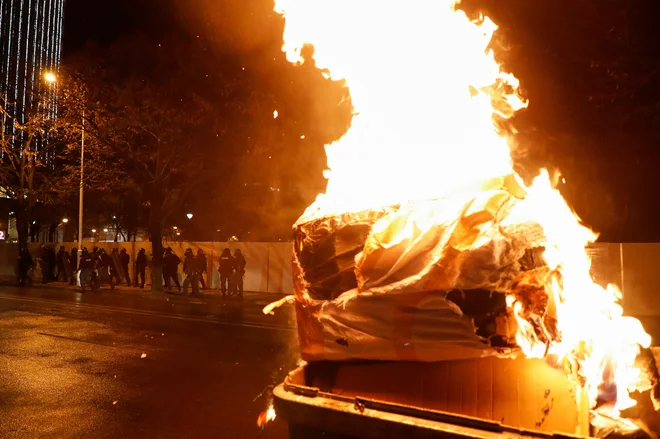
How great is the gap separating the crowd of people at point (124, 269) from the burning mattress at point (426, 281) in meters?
15.0

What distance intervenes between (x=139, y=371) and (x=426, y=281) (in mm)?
6197

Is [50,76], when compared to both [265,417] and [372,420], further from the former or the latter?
[372,420]

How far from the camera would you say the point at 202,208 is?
27.4 metres

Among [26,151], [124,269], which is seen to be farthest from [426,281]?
[26,151]

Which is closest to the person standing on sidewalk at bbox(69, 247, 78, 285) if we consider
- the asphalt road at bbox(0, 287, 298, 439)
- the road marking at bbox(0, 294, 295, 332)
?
the road marking at bbox(0, 294, 295, 332)

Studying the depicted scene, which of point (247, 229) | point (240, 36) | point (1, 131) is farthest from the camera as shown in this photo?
point (247, 229)

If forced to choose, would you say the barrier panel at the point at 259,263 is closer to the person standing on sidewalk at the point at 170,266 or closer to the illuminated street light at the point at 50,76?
the person standing on sidewalk at the point at 170,266

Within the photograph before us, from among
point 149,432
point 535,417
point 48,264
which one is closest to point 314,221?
point 535,417

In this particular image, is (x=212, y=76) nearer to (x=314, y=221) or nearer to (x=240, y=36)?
(x=240, y=36)

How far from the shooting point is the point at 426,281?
2.77m

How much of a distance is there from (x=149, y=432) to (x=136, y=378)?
216 centimetres

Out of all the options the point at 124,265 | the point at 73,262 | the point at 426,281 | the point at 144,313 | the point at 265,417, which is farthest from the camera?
the point at 73,262

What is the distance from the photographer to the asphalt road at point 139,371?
561 cm

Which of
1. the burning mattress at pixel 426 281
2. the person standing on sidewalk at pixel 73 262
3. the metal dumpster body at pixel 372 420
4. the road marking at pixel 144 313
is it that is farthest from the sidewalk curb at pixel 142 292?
the metal dumpster body at pixel 372 420
